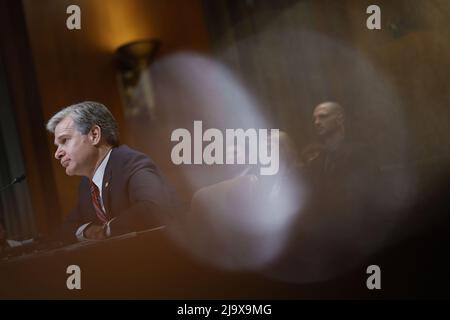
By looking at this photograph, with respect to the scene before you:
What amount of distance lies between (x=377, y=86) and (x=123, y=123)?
897 mm

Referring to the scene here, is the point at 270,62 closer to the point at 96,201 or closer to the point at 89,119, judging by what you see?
the point at 89,119

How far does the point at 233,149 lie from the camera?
83.0 inches

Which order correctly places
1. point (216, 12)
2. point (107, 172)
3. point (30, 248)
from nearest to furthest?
1. point (30, 248)
2. point (107, 172)
3. point (216, 12)

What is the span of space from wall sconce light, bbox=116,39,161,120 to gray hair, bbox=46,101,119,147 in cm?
7

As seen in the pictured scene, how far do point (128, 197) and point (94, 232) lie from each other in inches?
6.2

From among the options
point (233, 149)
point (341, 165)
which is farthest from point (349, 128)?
point (233, 149)

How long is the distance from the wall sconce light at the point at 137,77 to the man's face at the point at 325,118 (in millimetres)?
568

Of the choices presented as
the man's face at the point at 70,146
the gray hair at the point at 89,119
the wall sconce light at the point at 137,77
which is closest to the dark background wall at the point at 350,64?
the wall sconce light at the point at 137,77

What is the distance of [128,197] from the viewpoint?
6.46 ft

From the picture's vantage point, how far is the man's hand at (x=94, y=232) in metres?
1.94

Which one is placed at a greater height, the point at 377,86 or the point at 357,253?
the point at 377,86

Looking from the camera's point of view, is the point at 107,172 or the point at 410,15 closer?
the point at 107,172

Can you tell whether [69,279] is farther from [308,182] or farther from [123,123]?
[308,182]

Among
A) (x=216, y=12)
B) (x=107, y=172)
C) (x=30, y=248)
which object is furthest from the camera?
(x=216, y=12)
